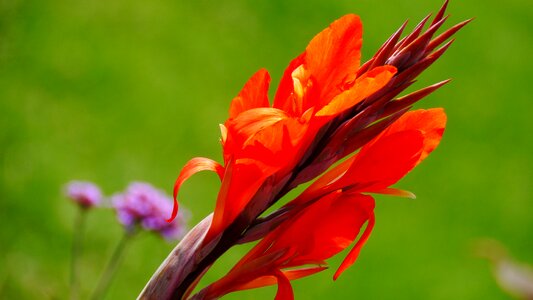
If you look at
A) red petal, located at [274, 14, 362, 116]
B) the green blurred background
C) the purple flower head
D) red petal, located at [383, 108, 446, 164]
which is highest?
red petal, located at [274, 14, 362, 116]

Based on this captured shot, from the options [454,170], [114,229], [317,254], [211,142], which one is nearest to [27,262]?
[114,229]

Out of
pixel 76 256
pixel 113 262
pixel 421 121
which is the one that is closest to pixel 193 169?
pixel 421 121

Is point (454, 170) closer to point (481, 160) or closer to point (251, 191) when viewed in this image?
point (481, 160)

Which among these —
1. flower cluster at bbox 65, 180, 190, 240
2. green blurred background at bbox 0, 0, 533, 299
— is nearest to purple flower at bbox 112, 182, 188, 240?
flower cluster at bbox 65, 180, 190, 240

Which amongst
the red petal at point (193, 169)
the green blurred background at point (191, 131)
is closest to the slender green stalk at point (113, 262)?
the green blurred background at point (191, 131)

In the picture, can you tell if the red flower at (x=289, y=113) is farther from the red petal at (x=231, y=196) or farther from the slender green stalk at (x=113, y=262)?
the slender green stalk at (x=113, y=262)

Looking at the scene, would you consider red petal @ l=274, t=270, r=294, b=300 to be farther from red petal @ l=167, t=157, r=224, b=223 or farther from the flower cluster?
the flower cluster
